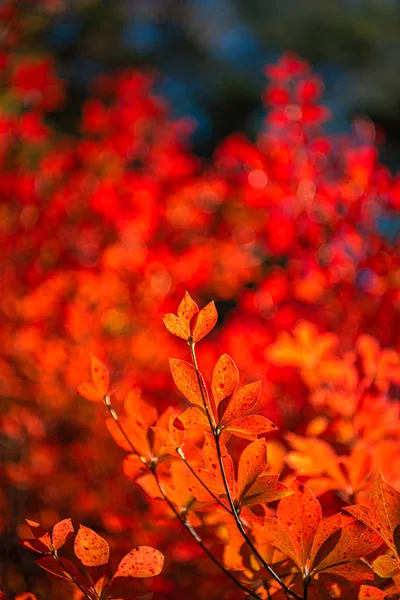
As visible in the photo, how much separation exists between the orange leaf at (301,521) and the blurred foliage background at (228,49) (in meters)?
9.88

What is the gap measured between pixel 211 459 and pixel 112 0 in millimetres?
12854

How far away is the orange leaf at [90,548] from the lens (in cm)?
58

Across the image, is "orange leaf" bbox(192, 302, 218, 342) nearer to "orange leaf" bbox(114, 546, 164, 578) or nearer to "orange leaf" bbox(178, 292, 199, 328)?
"orange leaf" bbox(178, 292, 199, 328)

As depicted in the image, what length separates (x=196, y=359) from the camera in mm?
1349

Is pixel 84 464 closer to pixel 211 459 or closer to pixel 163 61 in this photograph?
pixel 211 459

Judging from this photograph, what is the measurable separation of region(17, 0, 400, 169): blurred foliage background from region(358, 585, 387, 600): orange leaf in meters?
9.91

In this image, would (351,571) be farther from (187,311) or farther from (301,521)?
(187,311)

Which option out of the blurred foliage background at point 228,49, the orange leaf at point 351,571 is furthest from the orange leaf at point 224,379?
the blurred foliage background at point 228,49

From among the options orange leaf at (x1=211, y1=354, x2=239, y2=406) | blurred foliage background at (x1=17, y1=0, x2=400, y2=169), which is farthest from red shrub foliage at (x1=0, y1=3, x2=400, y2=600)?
blurred foliage background at (x1=17, y1=0, x2=400, y2=169)

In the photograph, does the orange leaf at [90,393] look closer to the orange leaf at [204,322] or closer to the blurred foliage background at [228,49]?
the orange leaf at [204,322]

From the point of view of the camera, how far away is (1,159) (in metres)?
4.71

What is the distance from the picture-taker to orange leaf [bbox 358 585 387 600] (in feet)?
1.83

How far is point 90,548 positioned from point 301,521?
0.74 ft

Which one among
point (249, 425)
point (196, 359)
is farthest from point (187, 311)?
point (196, 359)
